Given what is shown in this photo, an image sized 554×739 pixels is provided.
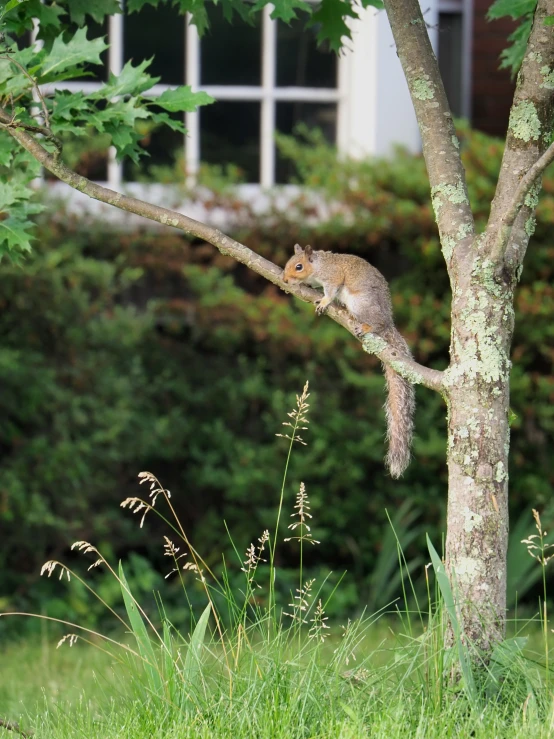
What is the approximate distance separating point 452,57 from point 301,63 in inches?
49.3

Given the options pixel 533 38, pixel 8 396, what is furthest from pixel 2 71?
pixel 8 396

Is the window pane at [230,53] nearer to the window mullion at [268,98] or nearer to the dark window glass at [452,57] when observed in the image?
the window mullion at [268,98]

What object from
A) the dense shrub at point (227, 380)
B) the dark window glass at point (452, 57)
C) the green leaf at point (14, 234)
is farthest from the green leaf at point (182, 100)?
the dark window glass at point (452, 57)

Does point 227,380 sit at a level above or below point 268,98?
below

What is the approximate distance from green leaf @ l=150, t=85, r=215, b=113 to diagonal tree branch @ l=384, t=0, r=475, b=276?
1.78 ft

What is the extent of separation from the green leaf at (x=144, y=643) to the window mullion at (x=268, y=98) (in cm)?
414

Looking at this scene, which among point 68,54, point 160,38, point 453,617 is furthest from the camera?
point 160,38

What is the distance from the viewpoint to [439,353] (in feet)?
18.3

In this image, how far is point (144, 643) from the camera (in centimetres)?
229

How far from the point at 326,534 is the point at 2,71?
11.3 ft

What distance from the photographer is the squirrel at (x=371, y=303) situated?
2688 millimetres

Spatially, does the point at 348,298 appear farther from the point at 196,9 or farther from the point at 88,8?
the point at 88,8

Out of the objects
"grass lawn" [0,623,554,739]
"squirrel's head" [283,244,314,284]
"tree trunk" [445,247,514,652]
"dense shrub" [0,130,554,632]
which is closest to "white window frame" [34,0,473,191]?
"dense shrub" [0,130,554,632]

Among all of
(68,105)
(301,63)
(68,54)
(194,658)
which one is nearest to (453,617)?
(194,658)
